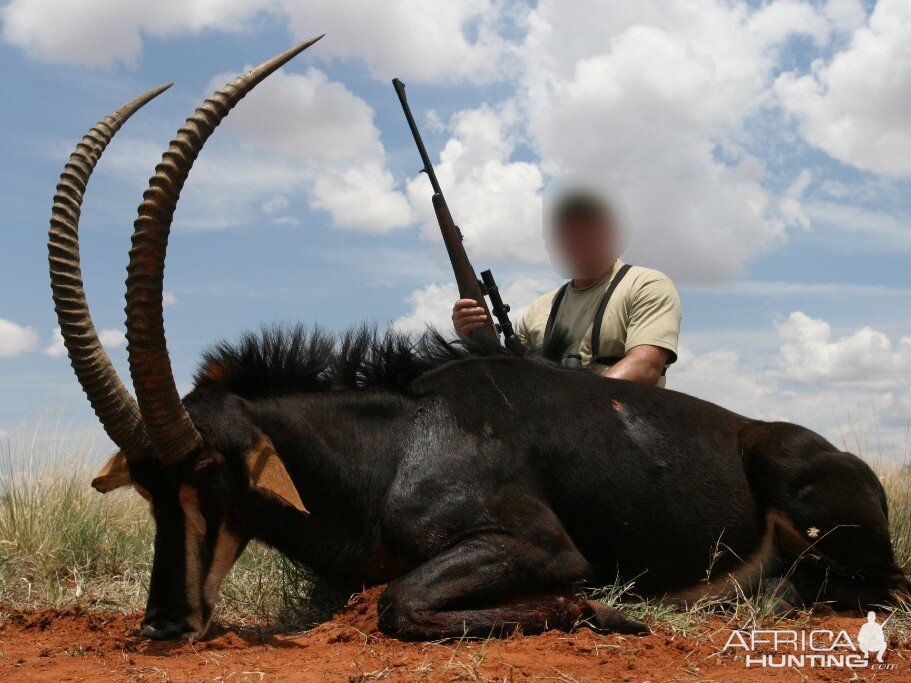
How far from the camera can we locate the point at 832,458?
18.3ft

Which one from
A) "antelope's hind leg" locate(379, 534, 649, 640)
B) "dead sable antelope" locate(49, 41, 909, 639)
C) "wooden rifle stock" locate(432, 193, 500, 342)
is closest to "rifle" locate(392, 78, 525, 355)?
"wooden rifle stock" locate(432, 193, 500, 342)

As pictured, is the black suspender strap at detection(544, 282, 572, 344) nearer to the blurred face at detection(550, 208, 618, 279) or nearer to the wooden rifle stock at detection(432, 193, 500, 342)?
the blurred face at detection(550, 208, 618, 279)

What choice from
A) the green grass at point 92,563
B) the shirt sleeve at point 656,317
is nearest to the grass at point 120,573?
the green grass at point 92,563

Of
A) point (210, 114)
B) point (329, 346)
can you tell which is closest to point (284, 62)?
point (210, 114)

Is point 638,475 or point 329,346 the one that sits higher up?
point 329,346

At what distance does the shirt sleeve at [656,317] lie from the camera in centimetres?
718

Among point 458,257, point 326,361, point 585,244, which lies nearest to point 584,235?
point 585,244

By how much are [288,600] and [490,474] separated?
69.3 inches

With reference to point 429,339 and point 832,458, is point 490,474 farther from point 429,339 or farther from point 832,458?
point 832,458

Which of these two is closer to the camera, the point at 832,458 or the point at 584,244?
the point at 832,458

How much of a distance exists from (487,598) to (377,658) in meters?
0.65

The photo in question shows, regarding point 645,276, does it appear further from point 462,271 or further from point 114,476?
point 114,476

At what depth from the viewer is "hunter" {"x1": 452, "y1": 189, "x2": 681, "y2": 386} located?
7180 millimetres

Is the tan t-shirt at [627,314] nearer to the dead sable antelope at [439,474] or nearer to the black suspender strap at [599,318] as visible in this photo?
the black suspender strap at [599,318]
